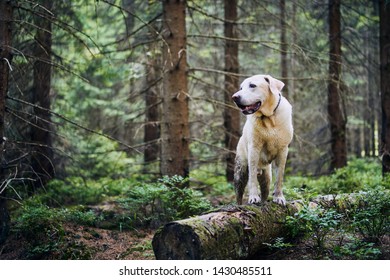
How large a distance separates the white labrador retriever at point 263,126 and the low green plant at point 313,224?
533 millimetres

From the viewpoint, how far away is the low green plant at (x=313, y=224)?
5152 millimetres

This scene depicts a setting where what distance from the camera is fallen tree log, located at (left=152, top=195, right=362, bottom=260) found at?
4539 mm

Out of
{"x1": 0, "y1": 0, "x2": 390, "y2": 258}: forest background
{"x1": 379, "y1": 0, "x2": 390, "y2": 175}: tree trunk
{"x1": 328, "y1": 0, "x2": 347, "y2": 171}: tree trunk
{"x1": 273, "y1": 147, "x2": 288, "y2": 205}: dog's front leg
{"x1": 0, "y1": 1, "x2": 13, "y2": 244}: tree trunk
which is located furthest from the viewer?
{"x1": 328, "y1": 0, "x2": 347, "y2": 171}: tree trunk

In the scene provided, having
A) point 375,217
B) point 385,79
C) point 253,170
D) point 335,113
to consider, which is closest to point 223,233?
point 253,170

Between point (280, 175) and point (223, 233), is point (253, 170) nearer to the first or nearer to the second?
point (280, 175)

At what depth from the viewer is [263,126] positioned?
593 centimetres

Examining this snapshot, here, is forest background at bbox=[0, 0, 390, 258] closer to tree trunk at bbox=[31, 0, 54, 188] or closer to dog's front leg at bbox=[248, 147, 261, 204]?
tree trunk at bbox=[31, 0, 54, 188]

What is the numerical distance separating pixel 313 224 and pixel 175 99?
4798 mm

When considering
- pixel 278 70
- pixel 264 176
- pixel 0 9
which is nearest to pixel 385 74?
pixel 264 176

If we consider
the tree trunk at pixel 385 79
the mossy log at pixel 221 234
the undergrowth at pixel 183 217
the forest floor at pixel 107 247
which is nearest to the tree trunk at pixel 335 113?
the tree trunk at pixel 385 79

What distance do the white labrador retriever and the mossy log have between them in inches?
20.9

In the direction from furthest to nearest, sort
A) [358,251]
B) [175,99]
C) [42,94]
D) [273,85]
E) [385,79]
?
[42,94]
[385,79]
[175,99]
[273,85]
[358,251]

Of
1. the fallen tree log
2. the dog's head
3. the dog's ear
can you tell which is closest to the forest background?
the fallen tree log
